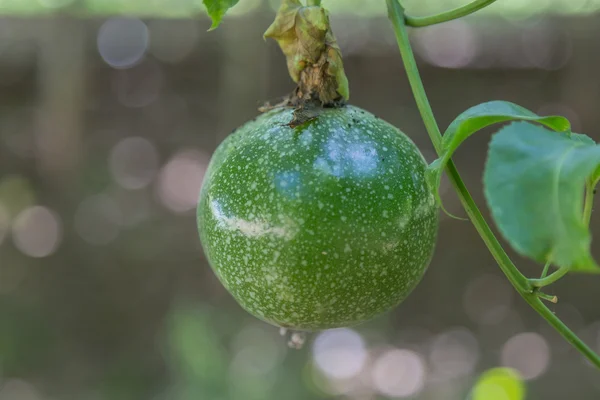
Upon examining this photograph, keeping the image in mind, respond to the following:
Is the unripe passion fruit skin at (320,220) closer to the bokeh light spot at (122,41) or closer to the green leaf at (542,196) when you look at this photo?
the green leaf at (542,196)

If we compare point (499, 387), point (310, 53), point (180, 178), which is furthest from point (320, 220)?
point (180, 178)

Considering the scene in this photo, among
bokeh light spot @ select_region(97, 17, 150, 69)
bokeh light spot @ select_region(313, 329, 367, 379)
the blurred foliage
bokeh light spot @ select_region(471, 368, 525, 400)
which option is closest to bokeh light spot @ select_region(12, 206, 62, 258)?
bokeh light spot @ select_region(97, 17, 150, 69)

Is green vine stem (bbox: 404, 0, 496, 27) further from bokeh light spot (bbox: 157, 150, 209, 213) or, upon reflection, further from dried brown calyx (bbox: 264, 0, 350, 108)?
bokeh light spot (bbox: 157, 150, 209, 213)

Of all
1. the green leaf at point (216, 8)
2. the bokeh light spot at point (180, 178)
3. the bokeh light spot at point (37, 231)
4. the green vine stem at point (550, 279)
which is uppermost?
the green leaf at point (216, 8)

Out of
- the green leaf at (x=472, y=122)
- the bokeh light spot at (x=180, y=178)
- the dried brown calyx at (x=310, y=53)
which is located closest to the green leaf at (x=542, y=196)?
the green leaf at (x=472, y=122)

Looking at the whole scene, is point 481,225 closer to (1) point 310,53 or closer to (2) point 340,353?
(1) point 310,53

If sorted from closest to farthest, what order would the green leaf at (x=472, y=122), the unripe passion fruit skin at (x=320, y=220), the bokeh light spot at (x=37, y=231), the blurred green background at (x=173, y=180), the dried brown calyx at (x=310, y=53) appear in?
the green leaf at (x=472, y=122) → the unripe passion fruit skin at (x=320, y=220) → the dried brown calyx at (x=310, y=53) → the blurred green background at (x=173, y=180) → the bokeh light spot at (x=37, y=231)
